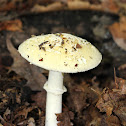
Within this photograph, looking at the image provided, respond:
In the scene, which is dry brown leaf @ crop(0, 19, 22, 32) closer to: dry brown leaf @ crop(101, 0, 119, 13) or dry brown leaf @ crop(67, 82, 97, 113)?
dry brown leaf @ crop(67, 82, 97, 113)

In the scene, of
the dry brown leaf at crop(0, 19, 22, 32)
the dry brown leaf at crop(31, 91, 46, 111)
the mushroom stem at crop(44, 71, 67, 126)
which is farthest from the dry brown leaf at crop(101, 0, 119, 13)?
the mushroom stem at crop(44, 71, 67, 126)

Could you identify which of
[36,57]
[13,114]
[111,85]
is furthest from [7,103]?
[111,85]

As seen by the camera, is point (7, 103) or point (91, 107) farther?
point (91, 107)

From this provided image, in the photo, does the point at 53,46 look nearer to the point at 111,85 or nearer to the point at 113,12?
the point at 111,85

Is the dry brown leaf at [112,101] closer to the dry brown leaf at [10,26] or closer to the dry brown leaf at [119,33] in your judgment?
the dry brown leaf at [119,33]

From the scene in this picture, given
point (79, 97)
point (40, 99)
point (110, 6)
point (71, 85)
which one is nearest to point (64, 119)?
point (79, 97)

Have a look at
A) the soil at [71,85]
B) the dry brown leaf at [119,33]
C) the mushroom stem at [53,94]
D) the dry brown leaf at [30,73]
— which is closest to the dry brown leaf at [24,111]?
the soil at [71,85]
